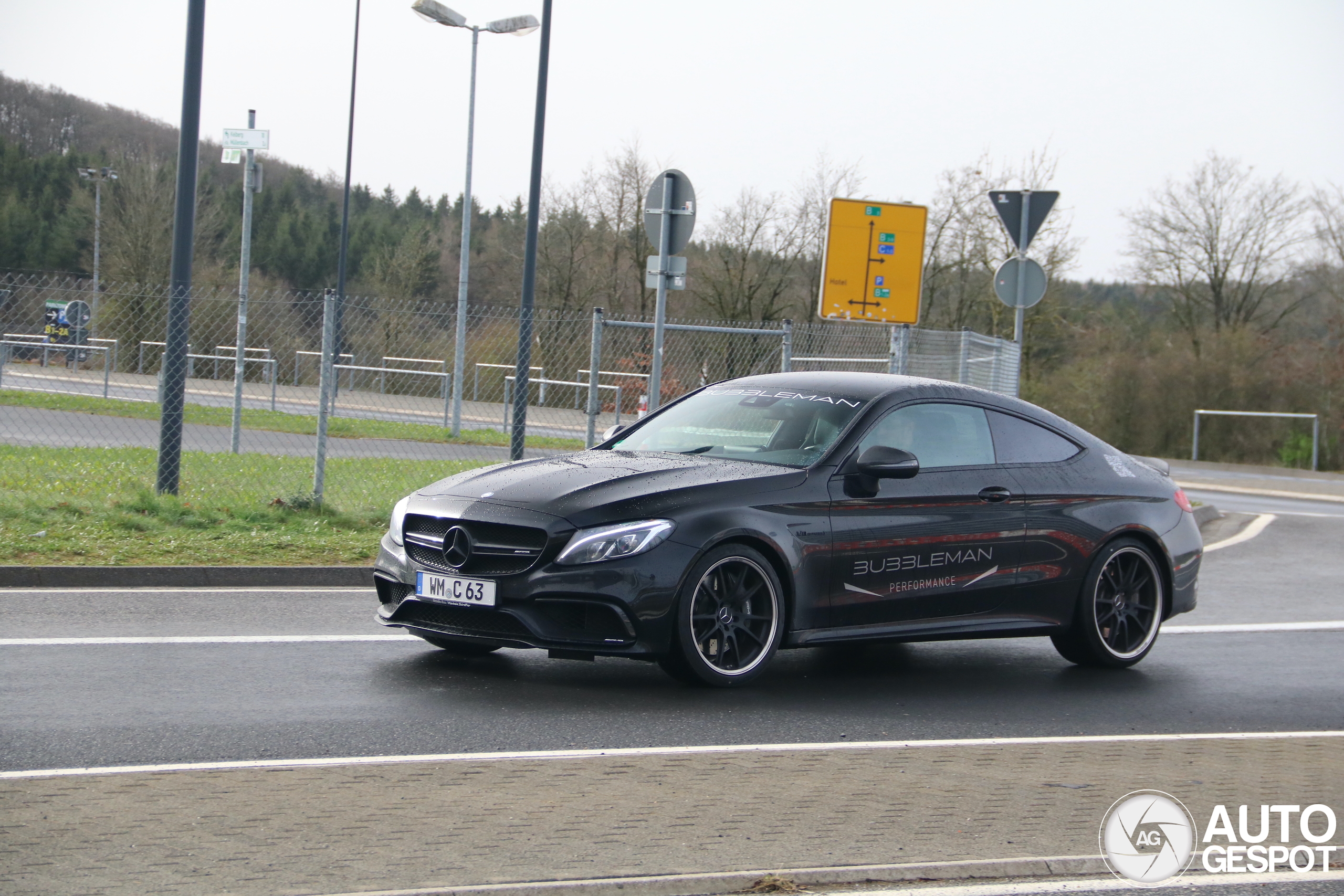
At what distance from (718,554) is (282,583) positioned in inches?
170

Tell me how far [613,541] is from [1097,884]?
2713 millimetres

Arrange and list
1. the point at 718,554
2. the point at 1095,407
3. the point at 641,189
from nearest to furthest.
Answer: the point at 718,554, the point at 1095,407, the point at 641,189

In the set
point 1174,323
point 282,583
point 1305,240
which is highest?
point 1305,240

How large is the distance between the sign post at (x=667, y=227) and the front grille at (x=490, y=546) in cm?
550

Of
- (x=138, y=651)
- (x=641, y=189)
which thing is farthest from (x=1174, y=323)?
(x=138, y=651)

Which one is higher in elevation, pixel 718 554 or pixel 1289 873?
pixel 718 554

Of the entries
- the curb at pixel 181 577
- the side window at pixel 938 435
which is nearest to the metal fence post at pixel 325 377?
the curb at pixel 181 577

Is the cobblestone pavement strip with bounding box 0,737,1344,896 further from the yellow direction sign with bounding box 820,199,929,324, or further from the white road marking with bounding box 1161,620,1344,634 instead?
the yellow direction sign with bounding box 820,199,929,324

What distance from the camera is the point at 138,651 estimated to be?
6941mm

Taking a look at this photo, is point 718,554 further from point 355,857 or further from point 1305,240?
point 1305,240

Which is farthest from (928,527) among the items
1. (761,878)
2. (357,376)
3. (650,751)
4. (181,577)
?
(357,376)

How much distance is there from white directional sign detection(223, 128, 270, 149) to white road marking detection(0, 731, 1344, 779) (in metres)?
11.2

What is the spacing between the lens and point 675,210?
1198cm

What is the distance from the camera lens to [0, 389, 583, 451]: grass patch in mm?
23000
